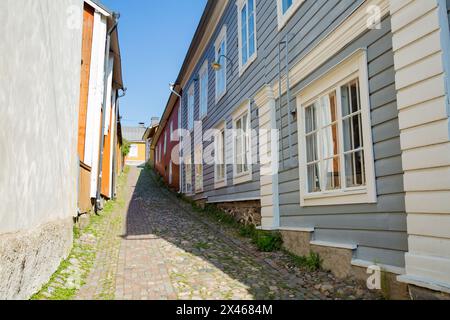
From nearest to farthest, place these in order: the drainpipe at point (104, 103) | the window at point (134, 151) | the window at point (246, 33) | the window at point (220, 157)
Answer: the window at point (246, 33)
the drainpipe at point (104, 103)
the window at point (220, 157)
the window at point (134, 151)

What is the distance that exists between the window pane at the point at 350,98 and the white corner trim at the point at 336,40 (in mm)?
531

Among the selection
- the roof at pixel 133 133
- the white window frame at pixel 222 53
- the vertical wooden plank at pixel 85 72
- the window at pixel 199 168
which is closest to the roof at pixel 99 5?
the vertical wooden plank at pixel 85 72

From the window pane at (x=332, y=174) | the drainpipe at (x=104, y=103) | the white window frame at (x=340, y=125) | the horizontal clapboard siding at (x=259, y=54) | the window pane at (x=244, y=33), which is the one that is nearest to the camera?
the white window frame at (x=340, y=125)

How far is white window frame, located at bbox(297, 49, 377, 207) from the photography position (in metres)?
4.18

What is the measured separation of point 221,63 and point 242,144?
3.26 m

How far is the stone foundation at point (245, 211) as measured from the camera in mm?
7828

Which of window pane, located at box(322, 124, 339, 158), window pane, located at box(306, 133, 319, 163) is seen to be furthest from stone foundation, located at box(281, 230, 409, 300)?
window pane, located at box(322, 124, 339, 158)

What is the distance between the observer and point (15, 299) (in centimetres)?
333

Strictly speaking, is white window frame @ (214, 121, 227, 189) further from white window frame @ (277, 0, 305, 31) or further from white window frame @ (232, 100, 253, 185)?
white window frame @ (277, 0, 305, 31)

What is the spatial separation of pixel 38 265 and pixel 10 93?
6.55 ft

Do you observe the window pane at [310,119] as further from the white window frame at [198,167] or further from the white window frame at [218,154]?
the white window frame at [198,167]

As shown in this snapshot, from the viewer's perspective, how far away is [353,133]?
4.58 meters
